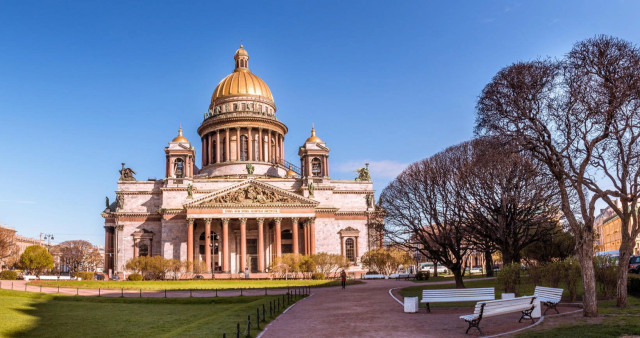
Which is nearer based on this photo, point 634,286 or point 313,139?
point 634,286

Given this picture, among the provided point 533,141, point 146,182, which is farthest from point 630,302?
point 146,182

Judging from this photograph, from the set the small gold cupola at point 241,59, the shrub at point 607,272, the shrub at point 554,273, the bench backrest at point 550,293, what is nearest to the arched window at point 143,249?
the small gold cupola at point 241,59

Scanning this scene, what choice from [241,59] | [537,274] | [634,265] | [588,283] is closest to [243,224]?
[241,59]

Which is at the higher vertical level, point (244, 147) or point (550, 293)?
point (244, 147)

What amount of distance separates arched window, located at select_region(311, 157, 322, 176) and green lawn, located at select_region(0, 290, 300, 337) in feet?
150

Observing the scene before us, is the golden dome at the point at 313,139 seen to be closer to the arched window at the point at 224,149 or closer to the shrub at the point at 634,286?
the arched window at the point at 224,149

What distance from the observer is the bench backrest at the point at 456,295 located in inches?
880

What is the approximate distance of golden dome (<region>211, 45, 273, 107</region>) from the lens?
87.1 meters

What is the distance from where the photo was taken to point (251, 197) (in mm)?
69750

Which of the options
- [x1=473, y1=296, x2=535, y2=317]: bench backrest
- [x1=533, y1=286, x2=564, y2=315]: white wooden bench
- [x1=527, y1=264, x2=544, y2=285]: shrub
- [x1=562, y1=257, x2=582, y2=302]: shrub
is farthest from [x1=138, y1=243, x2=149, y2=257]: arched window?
[x1=473, y1=296, x2=535, y2=317]: bench backrest

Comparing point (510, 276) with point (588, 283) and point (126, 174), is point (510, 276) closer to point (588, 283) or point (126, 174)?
point (588, 283)

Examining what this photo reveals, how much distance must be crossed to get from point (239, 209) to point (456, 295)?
4926 cm

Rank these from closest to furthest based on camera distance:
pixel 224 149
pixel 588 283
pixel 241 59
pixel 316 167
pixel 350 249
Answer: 1. pixel 588 283
2. pixel 350 249
3. pixel 316 167
4. pixel 224 149
5. pixel 241 59

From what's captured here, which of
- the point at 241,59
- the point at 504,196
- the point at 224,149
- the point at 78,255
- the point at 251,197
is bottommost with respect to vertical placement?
the point at 78,255
